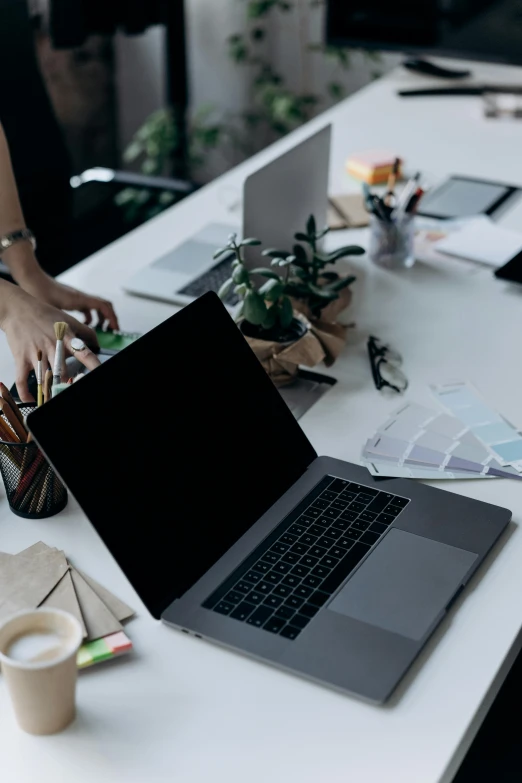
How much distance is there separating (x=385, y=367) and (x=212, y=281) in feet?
1.28

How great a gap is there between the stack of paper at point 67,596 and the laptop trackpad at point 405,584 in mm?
222

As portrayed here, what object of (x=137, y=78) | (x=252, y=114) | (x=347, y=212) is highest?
(x=347, y=212)

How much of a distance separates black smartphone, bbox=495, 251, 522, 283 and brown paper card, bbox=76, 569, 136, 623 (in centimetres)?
98

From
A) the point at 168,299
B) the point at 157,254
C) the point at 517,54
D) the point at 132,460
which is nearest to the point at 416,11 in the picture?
the point at 517,54

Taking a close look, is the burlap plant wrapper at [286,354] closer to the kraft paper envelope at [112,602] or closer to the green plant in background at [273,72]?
the kraft paper envelope at [112,602]

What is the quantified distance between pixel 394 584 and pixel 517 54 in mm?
1827

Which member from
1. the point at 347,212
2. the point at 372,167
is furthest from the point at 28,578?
the point at 372,167

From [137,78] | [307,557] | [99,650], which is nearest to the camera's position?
[99,650]

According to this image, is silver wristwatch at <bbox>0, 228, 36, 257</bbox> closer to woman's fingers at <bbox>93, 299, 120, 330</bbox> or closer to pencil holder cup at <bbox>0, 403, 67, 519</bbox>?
woman's fingers at <bbox>93, 299, 120, 330</bbox>

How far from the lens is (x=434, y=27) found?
246cm

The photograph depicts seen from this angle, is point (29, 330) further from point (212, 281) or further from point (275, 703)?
point (275, 703)

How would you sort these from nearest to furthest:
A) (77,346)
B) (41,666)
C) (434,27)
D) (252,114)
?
(41,666) < (77,346) < (434,27) < (252,114)

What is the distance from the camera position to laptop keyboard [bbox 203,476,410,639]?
94 cm

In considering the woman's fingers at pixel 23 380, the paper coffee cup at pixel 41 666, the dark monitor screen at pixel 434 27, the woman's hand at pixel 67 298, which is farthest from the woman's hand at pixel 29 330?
the dark monitor screen at pixel 434 27
